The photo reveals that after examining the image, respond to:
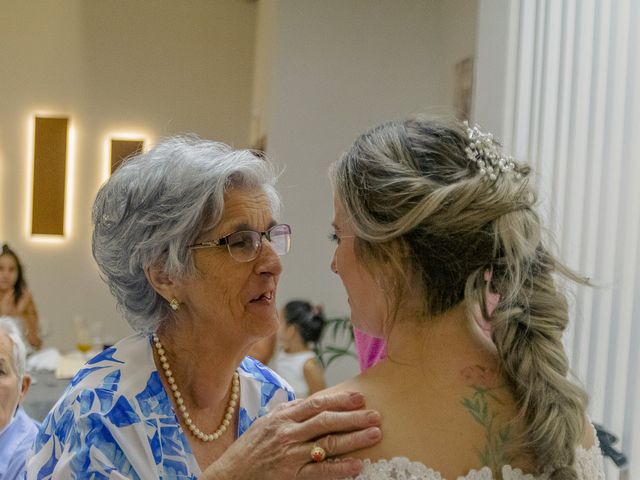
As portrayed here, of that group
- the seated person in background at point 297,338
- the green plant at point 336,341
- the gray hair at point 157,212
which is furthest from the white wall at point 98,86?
the gray hair at point 157,212

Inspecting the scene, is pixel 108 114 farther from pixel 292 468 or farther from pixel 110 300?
pixel 292 468

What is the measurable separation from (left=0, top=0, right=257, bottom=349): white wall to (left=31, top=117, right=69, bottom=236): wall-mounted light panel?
116mm

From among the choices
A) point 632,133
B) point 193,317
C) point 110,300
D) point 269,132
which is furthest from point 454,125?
point 110,300

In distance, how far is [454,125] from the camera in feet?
→ 4.87

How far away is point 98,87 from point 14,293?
2992 millimetres

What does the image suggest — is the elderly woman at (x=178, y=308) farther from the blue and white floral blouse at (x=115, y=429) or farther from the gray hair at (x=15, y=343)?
the gray hair at (x=15, y=343)

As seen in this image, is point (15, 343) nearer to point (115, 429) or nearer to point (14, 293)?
point (115, 429)

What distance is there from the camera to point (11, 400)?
2949 mm

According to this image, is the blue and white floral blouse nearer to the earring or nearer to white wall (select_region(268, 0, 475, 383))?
the earring

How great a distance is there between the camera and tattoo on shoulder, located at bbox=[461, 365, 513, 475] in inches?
52.7

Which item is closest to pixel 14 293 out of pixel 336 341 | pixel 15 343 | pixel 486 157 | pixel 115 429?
pixel 336 341

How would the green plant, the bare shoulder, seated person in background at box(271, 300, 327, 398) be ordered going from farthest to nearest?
1. the green plant
2. seated person in background at box(271, 300, 327, 398)
3. the bare shoulder

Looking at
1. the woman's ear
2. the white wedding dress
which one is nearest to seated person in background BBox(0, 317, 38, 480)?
the woman's ear

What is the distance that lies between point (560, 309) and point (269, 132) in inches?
A: 211
